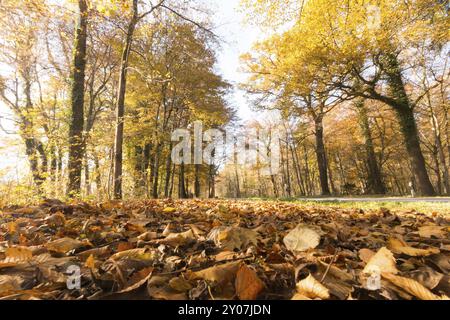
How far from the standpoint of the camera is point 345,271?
1.05m

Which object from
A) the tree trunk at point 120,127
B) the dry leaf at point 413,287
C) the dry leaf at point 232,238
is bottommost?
the dry leaf at point 413,287

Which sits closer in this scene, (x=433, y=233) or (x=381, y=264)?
(x=381, y=264)

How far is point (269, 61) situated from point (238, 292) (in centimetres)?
1658

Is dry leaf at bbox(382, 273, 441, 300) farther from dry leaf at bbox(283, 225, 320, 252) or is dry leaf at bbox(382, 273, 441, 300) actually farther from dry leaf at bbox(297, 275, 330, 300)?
dry leaf at bbox(283, 225, 320, 252)

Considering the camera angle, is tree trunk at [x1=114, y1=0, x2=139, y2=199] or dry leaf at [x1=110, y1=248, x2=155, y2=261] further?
tree trunk at [x1=114, y1=0, x2=139, y2=199]

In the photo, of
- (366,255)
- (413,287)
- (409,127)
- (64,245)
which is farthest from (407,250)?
(409,127)

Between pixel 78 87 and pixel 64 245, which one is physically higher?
pixel 78 87

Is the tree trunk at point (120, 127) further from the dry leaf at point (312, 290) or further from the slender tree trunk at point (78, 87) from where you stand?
the dry leaf at point (312, 290)

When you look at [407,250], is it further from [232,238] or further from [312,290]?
[232,238]

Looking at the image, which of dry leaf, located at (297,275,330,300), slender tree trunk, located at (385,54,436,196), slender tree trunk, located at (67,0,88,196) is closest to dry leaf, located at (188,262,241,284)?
dry leaf, located at (297,275,330,300)

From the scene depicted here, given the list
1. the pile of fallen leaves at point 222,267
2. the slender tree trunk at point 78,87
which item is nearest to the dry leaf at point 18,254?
the pile of fallen leaves at point 222,267

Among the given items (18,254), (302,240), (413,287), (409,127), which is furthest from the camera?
(409,127)

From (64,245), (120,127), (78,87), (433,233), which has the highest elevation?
(78,87)

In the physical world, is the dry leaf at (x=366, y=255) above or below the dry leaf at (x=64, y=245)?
below
